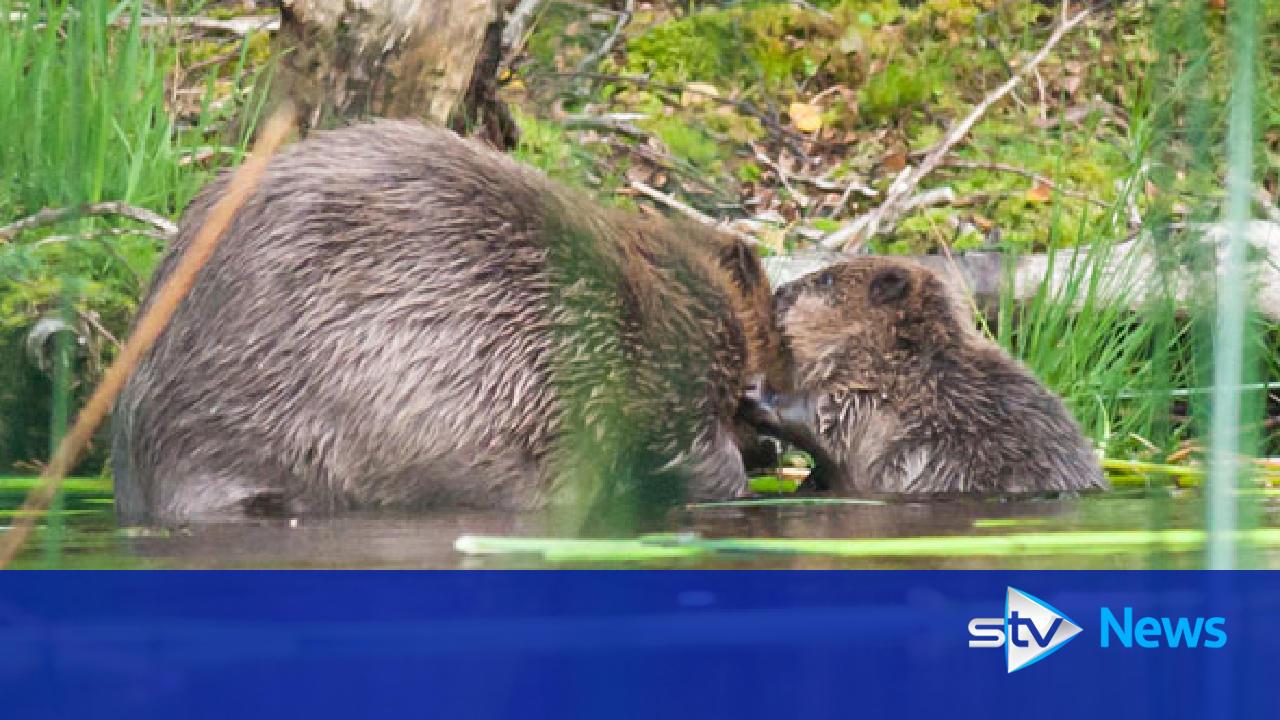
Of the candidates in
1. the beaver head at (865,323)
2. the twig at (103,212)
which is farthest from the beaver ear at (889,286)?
the twig at (103,212)

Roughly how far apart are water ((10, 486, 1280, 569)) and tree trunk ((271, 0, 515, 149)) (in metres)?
1.20

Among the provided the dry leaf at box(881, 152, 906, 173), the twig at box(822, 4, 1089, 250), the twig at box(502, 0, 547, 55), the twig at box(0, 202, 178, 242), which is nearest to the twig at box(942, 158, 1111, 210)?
the twig at box(822, 4, 1089, 250)

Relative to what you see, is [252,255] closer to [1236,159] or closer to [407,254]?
[407,254]

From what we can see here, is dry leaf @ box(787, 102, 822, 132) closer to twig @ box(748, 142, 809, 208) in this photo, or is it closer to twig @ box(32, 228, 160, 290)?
twig @ box(748, 142, 809, 208)

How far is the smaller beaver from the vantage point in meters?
2.97

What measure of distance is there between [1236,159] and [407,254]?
164cm

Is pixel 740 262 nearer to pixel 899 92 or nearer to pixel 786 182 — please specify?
pixel 786 182
